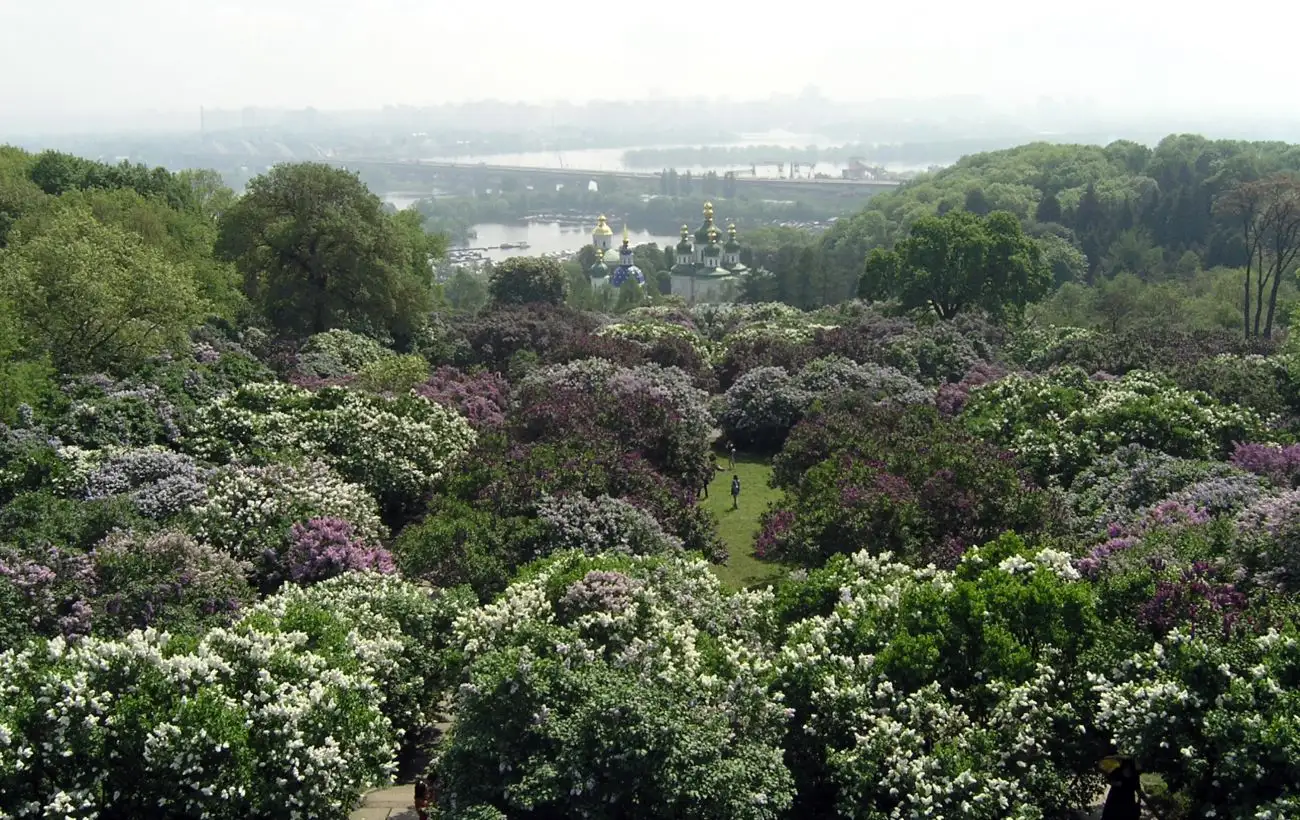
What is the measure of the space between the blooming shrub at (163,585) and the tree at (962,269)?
30.0 m

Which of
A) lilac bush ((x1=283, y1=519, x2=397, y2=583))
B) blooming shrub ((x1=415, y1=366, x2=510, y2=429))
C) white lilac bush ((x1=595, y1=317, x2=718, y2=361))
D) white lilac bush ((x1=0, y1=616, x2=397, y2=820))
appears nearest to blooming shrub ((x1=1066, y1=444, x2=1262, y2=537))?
lilac bush ((x1=283, y1=519, x2=397, y2=583))

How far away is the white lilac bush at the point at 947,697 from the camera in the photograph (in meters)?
10.6

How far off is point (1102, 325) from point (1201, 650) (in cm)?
3411

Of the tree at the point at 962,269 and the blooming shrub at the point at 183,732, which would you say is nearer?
the blooming shrub at the point at 183,732

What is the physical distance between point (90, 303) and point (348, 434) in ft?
26.0

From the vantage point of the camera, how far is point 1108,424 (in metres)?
21.0

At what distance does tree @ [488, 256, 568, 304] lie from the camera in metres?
47.3

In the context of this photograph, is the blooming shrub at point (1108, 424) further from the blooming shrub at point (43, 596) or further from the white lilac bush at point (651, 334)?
the blooming shrub at point (43, 596)

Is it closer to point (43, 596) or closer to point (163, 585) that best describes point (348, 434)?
point (163, 585)

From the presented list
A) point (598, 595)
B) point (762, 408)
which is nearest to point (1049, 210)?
point (762, 408)

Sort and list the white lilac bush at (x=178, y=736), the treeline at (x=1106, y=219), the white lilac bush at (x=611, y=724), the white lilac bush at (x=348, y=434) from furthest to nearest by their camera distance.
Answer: the treeline at (x=1106, y=219), the white lilac bush at (x=348, y=434), the white lilac bush at (x=178, y=736), the white lilac bush at (x=611, y=724)

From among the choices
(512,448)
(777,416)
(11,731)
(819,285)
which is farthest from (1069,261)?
(11,731)

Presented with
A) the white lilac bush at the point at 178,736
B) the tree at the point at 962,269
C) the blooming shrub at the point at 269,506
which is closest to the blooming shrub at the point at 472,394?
the blooming shrub at the point at 269,506

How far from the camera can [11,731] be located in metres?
10.6
